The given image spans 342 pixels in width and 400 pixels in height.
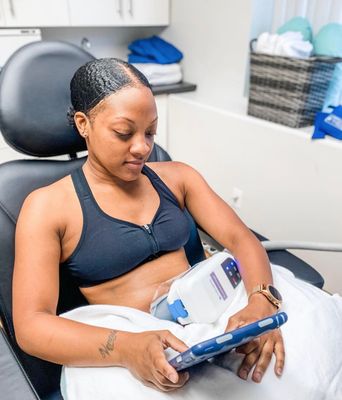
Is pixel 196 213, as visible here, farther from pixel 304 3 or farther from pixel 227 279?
pixel 304 3

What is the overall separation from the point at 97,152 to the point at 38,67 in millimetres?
303

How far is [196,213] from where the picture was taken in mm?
1089

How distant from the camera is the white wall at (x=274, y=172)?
1466mm

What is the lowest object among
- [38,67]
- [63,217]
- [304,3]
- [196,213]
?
[196,213]

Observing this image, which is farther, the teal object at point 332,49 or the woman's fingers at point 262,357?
the teal object at point 332,49

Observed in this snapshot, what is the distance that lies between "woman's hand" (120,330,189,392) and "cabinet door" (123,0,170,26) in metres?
1.88

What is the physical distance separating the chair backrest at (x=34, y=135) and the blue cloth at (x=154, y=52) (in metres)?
1.24

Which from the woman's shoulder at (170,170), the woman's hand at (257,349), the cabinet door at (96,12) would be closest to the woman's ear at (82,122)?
the woman's shoulder at (170,170)

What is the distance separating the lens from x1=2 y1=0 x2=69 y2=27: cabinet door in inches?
67.2

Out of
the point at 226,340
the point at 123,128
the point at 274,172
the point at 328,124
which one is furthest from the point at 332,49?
the point at 226,340

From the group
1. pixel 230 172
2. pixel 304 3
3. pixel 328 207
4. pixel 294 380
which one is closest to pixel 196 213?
pixel 294 380

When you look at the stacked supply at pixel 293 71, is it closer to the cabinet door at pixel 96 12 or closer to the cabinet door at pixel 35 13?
the cabinet door at pixel 96 12

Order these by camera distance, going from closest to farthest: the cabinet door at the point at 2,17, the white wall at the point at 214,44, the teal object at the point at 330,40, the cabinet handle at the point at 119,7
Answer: the teal object at the point at 330,40 → the cabinet door at the point at 2,17 → the white wall at the point at 214,44 → the cabinet handle at the point at 119,7

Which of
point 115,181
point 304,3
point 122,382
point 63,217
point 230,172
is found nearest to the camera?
point 122,382
